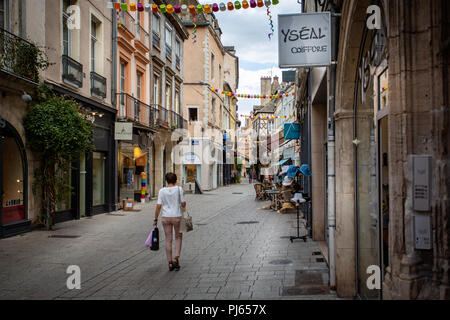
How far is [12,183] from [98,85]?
249 inches

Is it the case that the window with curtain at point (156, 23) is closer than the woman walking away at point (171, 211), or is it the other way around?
the woman walking away at point (171, 211)

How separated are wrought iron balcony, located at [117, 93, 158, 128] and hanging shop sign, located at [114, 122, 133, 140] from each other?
1.09m

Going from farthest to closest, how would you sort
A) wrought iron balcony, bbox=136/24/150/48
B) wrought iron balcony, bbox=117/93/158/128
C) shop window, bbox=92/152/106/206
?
wrought iron balcony, bbox=136/24/150/48 < wrought iron balcony, bbox=117/93/158/128 < shop window, bbox=92/152/106/206

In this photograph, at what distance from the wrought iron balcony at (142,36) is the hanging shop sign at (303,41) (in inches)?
659

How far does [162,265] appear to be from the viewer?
7.99 metres

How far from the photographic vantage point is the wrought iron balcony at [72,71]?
1394 centimetres

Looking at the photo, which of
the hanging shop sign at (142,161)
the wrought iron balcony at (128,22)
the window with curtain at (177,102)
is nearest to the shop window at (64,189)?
the hanging shop sign at (142,161)

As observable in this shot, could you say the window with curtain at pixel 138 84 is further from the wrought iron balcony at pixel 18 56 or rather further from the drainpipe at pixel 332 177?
the drainpipe at pixel 332 177

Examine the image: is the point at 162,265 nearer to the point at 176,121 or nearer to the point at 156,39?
the point at 156,39

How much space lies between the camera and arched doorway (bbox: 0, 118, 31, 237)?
11.0 m

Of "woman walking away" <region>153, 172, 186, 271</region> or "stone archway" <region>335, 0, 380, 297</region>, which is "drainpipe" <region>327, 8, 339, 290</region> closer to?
"stone archway" <region>335, 0, 380, 297</region>

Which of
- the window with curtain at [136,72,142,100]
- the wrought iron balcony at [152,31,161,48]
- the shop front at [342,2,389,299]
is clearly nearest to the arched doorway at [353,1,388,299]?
the shop front at [342,2,389,299]

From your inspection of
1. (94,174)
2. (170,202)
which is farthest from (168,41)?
(170,202)
